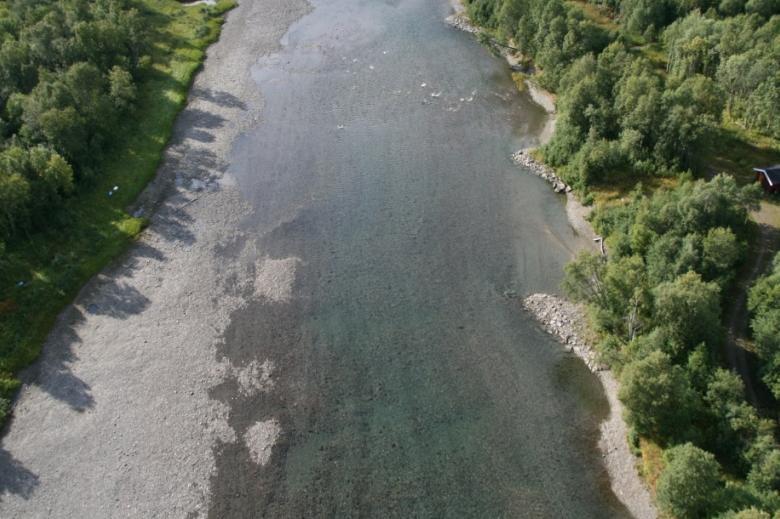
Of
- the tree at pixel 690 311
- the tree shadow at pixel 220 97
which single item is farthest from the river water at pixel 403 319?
the tree at pixel 690 311

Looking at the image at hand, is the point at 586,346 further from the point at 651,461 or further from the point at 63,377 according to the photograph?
the point at 63,377

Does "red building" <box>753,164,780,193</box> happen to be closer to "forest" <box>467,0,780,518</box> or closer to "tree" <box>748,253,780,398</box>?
"forest" <box>467,0,780,518</box>

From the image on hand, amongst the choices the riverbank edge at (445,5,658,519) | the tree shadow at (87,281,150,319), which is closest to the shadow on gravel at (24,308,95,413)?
the tree shadow at (87,281,150,319)

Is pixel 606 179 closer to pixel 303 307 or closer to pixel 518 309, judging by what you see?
pixel 518 309

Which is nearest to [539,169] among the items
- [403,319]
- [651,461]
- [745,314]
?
[403,319]

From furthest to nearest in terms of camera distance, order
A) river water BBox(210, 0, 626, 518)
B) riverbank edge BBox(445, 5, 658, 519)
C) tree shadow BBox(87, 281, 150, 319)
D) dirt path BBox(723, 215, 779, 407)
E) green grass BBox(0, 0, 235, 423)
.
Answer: tree shadow BBox(87, 281, 150, 319)
green grass BBox(0, 0, 235, 423)
dirt path BBox(723, 215, 779, 407)
river water BBox(210, 0, 626, 518)
riverbank edge BBox(445, 5, 658, 519)

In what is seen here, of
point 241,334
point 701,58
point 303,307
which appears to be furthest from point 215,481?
point 701,58

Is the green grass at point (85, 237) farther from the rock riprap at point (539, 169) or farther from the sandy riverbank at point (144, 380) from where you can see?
the rock riprap at point (539, 169)
